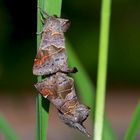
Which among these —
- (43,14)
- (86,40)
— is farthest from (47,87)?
(86,40)

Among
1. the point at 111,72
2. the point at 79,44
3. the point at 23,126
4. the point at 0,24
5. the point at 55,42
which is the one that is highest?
the point at 55,42

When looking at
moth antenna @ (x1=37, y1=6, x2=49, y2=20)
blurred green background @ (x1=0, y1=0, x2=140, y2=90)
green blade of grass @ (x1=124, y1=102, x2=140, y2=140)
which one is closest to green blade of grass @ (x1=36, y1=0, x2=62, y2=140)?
moth antenna @ (x1=37, y1=6, x2=49, y2=20)

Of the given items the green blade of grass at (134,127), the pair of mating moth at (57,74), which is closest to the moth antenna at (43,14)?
the pair of mating moth at (57,74)

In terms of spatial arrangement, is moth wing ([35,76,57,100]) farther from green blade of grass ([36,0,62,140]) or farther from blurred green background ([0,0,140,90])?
blurred green background ([0,0,140,90])

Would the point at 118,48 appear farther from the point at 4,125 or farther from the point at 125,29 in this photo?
the point at 4,125

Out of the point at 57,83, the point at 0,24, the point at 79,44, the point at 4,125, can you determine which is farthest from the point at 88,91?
the point at 79,44
